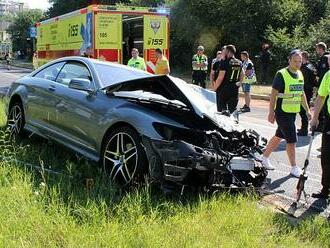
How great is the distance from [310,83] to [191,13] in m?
23.3

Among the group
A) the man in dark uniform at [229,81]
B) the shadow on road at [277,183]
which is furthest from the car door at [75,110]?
the man in dark uniform at [229,81]

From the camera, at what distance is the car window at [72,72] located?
22.8 feet

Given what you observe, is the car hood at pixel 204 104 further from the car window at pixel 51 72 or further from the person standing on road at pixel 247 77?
the person standing on road at pixel 247 77

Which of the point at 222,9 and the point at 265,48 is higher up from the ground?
the point at 222,9

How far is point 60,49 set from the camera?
19516 mm

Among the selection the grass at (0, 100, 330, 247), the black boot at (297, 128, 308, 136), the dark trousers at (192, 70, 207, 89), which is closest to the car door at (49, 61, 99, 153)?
the grass at (0, 100, 330, 247)

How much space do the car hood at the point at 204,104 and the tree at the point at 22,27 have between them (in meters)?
69.5

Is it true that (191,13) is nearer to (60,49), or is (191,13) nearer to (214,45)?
(214,45)

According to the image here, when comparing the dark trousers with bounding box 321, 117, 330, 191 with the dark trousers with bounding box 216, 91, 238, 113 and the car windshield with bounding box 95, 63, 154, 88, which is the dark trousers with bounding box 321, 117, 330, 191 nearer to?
the car windshield with bounding box 95, 63, 154, 88

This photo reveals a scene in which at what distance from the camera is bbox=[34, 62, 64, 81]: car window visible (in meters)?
7.54

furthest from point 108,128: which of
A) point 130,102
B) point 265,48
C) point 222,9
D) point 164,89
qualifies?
point 222,9

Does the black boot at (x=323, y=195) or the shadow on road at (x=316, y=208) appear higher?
the black boot at (x=323, y=195)

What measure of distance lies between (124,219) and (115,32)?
11.3 metres

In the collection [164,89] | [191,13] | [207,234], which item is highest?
[191,13]
